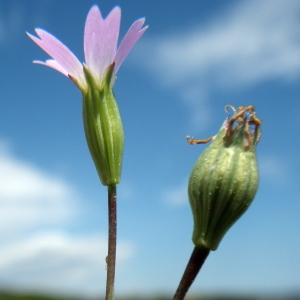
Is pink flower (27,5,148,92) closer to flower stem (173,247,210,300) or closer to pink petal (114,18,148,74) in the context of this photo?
pink petal (114,18,148,74)

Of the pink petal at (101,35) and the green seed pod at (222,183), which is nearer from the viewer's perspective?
the green seed pod at (222,183)

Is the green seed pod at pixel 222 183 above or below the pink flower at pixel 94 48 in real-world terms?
below

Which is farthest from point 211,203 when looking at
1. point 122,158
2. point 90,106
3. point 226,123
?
point 90,106

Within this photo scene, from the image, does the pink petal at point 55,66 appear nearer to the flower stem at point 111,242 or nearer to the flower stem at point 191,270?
the flower stem at point 111,242

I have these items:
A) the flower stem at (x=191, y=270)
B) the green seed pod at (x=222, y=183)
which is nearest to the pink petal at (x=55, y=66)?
the green seed pod at (x=222, y=183)

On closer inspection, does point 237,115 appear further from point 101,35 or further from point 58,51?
point 58,51

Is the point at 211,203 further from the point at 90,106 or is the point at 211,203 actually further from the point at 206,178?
the point at 90,106

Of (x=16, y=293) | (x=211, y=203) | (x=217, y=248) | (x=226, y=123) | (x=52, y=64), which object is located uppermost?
(x=16, y=293)
